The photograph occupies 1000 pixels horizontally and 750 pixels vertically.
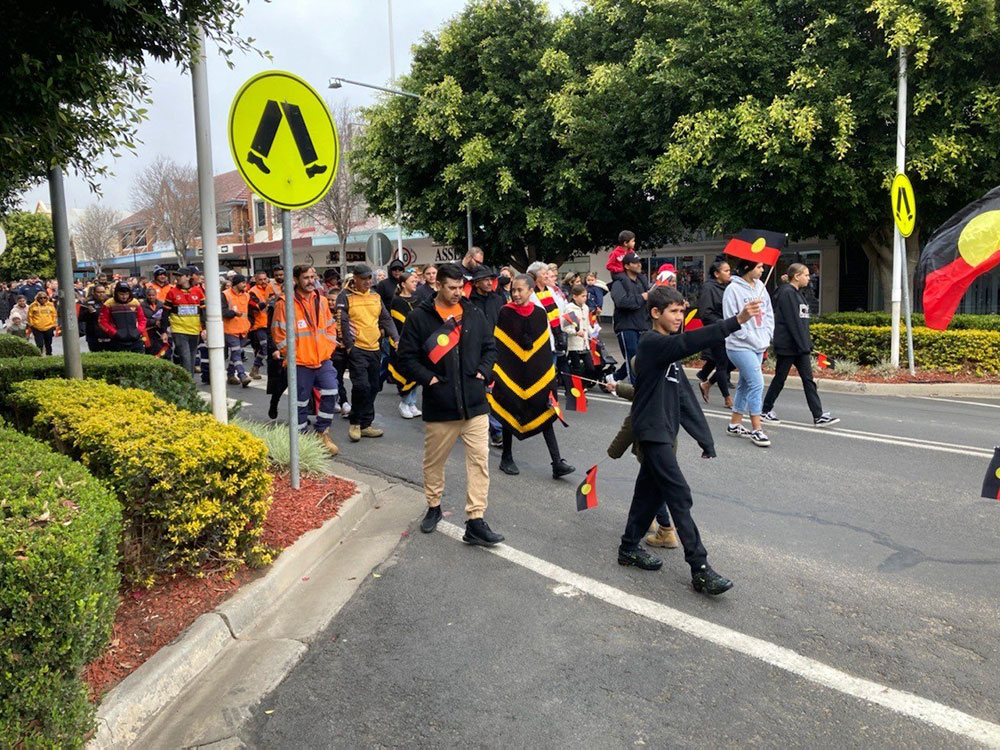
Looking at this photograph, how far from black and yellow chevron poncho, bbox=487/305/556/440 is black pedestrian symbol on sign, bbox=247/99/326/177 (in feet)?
7.57

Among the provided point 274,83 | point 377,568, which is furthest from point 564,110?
point 377,568

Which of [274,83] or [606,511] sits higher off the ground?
[274,83]

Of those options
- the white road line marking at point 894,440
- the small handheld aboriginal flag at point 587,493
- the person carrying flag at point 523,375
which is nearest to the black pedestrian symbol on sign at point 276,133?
the person carrying flag at point 523,375

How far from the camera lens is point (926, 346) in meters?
12.7

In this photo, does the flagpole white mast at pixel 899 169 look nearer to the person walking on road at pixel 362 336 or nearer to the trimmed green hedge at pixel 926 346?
the trimmed green hedge at pixel 926 346

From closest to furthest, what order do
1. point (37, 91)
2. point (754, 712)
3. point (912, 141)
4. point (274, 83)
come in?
point (754, 712), point (37, 91), point (274, 83), point (912, 141)

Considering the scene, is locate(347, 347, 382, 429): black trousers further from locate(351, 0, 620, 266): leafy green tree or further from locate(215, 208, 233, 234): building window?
locate(215, 208, 233, 234): building window

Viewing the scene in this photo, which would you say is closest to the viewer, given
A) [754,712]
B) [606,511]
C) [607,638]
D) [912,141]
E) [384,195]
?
[754,712]

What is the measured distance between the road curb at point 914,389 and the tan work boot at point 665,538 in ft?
20.2

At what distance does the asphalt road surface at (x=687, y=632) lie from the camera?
10.3ft

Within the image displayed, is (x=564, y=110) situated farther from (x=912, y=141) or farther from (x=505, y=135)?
(x=912, y=141)

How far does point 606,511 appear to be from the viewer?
232 inches

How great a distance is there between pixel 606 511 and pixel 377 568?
1.84m

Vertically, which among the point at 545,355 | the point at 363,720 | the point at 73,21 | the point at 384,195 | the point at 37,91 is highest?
the point at 384,195
